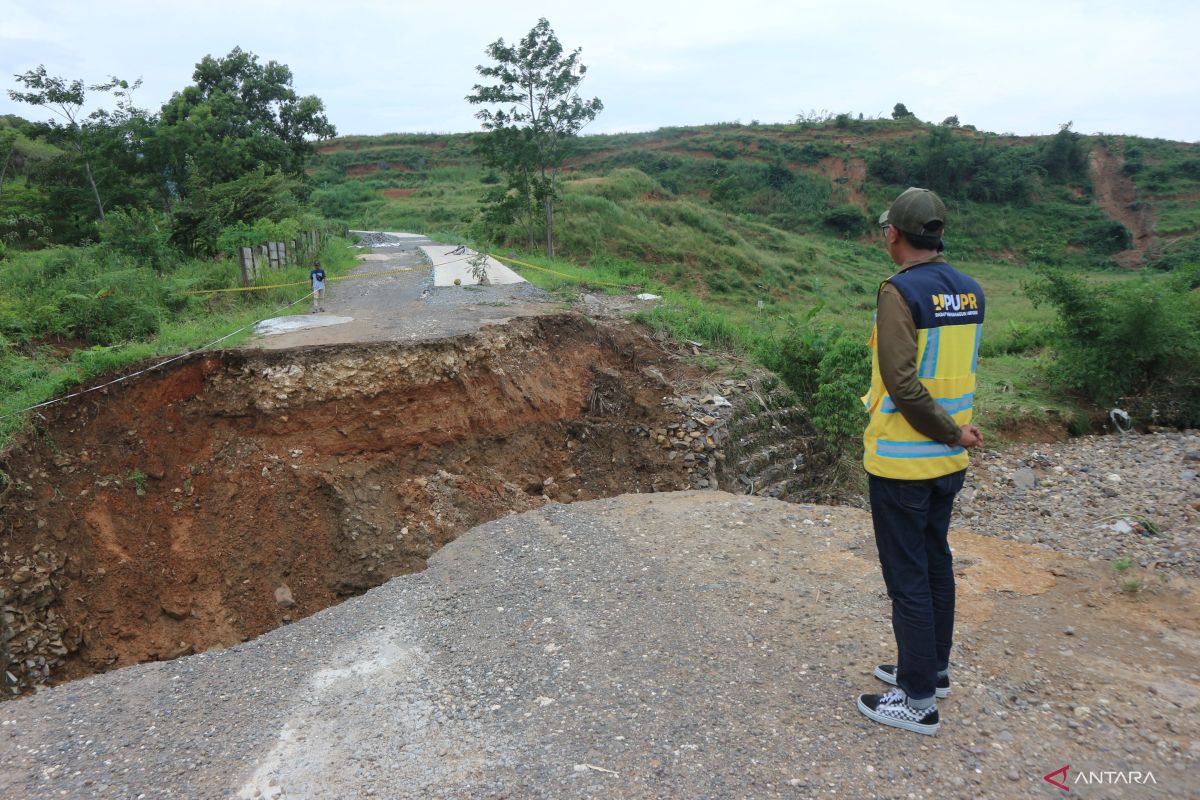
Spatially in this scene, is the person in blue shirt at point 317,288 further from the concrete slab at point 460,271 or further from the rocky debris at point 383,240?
the rocky debris at point 383,240

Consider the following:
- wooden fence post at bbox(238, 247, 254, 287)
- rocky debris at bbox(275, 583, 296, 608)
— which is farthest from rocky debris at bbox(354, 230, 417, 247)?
rocky debris at bbox(275, 583, 296, 608)

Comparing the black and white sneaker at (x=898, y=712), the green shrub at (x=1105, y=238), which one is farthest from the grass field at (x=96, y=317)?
the green shrub at (x=1105, y=238)

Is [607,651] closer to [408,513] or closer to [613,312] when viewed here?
[408,513]

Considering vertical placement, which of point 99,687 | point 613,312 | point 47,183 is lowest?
point 99,687

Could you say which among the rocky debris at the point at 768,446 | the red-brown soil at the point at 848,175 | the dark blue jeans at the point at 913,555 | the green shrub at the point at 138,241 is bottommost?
the rocky debris at the point at 768,446

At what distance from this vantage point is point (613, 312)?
11266 millimetres

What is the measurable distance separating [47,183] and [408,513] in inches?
632

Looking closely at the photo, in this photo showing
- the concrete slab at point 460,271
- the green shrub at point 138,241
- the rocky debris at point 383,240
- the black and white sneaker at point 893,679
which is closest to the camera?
the black and white sneaker at point 893,679

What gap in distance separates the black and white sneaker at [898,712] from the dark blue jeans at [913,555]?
0.06 meters

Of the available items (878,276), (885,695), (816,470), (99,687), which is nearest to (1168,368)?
(816,470)

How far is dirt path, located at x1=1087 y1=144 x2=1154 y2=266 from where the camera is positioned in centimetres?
3766

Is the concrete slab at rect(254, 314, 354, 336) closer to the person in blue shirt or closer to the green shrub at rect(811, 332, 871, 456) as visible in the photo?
the person in blue shirt

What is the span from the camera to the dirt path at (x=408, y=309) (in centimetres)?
852

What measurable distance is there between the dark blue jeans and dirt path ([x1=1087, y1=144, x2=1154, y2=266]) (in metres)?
40.6
